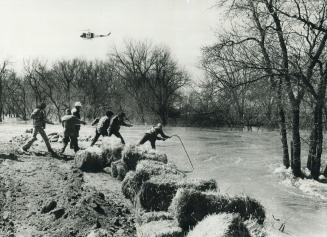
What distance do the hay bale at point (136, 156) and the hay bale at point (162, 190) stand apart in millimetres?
3423

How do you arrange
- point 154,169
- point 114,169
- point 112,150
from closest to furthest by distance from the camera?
point 154,169
point 114,169
point 112,150

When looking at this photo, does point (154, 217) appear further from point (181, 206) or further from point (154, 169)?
point (154, 169)

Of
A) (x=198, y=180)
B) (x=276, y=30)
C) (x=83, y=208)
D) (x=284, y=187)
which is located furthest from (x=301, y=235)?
(x=276, y=30)

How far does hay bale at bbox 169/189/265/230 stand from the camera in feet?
25.5

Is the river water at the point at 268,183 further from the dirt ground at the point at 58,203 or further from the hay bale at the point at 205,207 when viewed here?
the dirt ground at the point at 58,203

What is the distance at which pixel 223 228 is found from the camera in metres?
6.22

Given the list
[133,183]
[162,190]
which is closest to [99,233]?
[162,190]

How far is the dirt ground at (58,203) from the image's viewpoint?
8.11m

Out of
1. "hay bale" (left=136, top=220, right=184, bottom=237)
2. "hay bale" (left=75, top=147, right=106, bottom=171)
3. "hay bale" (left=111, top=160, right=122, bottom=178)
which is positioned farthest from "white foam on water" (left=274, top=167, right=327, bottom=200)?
"hay bale" (left=136, top=220, right=184, bottom=237)

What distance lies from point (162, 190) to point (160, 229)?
2.05m

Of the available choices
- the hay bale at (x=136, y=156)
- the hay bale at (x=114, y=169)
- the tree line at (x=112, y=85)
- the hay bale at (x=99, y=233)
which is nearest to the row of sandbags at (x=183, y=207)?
the hay bale at (x=136, y=156)

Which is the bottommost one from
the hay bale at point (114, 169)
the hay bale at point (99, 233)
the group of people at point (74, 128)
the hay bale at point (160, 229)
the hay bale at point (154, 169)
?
the hay bale at point (99, 233)

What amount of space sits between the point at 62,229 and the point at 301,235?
15.8 ft

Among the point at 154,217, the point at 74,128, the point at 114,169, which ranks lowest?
the point at 154,217
